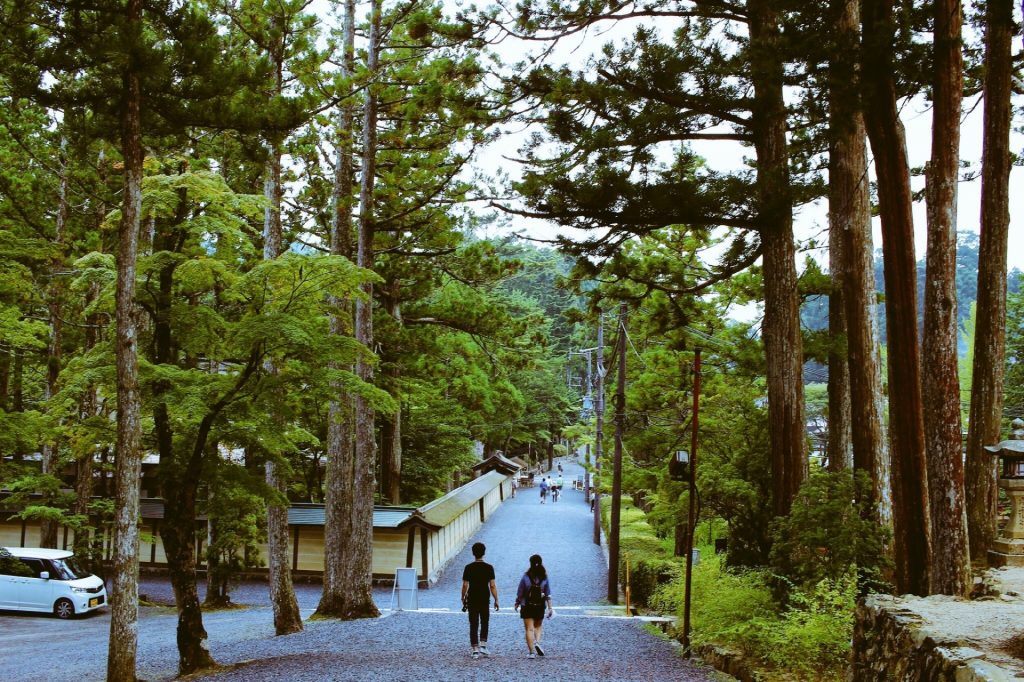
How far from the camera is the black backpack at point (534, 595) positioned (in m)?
8.70

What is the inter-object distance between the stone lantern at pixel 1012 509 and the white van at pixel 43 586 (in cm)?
1900

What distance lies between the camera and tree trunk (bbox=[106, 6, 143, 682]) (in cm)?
769

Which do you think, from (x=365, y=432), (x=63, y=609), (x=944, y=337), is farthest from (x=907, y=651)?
(x=63, y=609)

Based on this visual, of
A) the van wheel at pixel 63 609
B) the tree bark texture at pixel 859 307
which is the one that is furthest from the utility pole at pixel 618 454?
the van wheel at pixel 63 609

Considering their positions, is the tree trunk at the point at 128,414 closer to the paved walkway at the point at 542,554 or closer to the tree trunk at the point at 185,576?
the tree trunk at the point at 185,576

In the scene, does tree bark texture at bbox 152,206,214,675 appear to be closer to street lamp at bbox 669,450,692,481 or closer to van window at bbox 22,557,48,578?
street lamp at bbox 669,450,692,481

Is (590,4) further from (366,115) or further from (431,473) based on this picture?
(431,473)

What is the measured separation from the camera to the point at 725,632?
27.3ft

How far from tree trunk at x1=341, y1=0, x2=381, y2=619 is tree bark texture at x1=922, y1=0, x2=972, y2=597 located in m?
9.24

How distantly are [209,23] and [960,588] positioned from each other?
927 cm

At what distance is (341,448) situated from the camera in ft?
45.2

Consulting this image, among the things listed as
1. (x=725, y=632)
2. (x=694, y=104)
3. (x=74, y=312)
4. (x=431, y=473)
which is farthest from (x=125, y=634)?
(x=431, y=473)

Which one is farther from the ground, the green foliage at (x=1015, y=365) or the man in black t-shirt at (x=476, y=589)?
the green foliage at (x=1015, y=365)

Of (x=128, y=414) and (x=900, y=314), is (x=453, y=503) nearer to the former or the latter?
(x=128, y=414)
